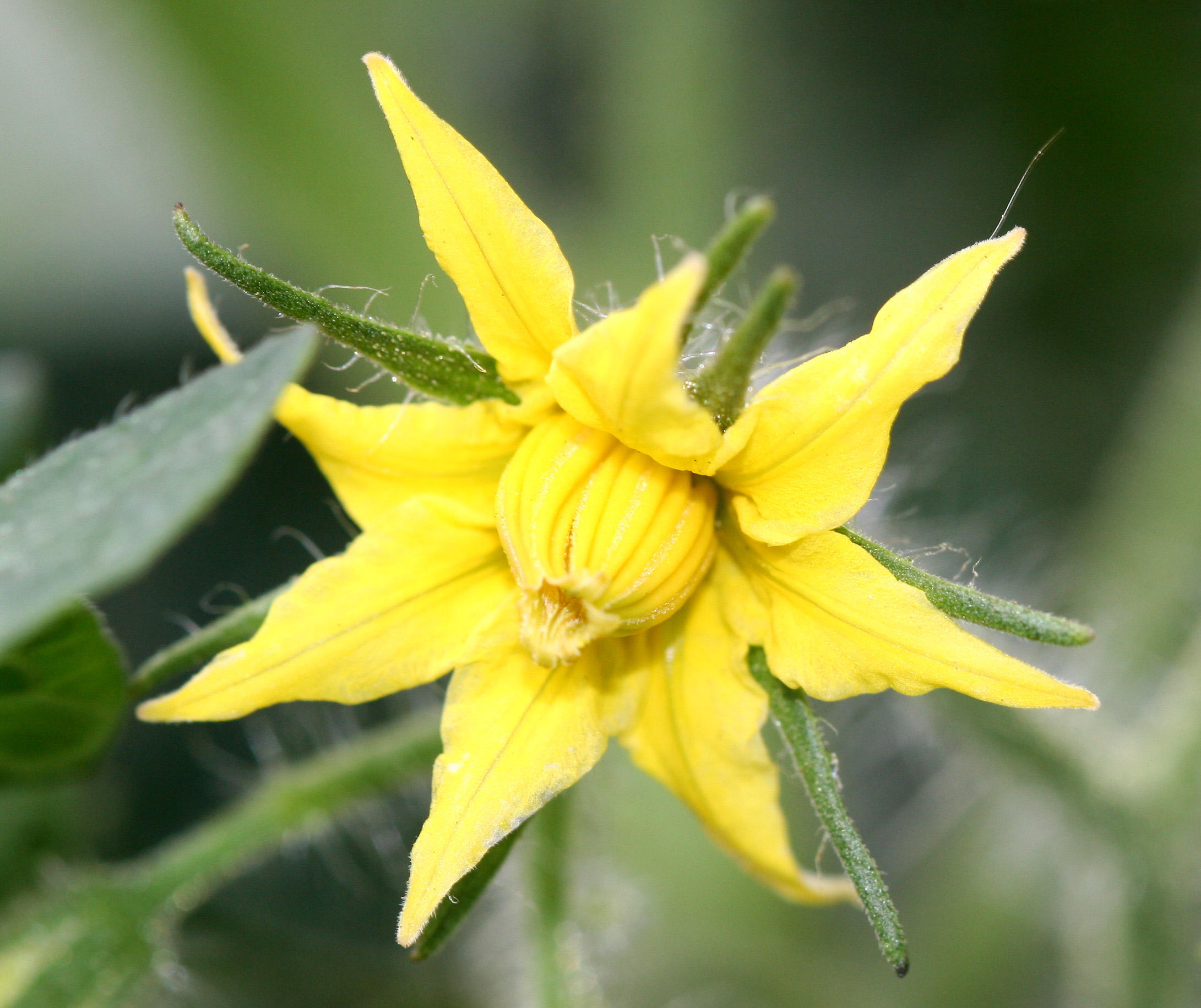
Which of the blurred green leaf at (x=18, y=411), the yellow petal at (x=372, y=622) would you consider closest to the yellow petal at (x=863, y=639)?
the yellow petal at (x=372, y=622)

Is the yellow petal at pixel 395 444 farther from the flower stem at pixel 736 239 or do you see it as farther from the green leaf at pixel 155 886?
the green leaf at pixel 155 886

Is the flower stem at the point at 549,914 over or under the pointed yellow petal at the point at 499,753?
under

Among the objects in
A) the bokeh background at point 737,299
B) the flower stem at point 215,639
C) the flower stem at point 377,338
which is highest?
the flower stem at point 377,338

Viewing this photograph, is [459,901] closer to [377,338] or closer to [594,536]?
[594,536]

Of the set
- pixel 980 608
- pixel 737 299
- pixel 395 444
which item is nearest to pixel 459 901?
pixel 395 444

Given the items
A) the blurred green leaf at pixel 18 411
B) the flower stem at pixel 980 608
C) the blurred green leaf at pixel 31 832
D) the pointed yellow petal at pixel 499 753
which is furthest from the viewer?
the blurred green leaf at pixel 31 832

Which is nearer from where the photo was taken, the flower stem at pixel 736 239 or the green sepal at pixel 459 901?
the flower stem at pixel 736 239

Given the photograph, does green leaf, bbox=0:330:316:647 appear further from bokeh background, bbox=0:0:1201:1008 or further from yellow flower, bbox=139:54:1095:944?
bokeh background, bbox=0:0:1201:1008

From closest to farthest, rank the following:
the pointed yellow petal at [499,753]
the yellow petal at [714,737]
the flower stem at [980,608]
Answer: the flower stem at [980,608], the pointed yellow petal at [499,753], the yellow petal at [714,737]
